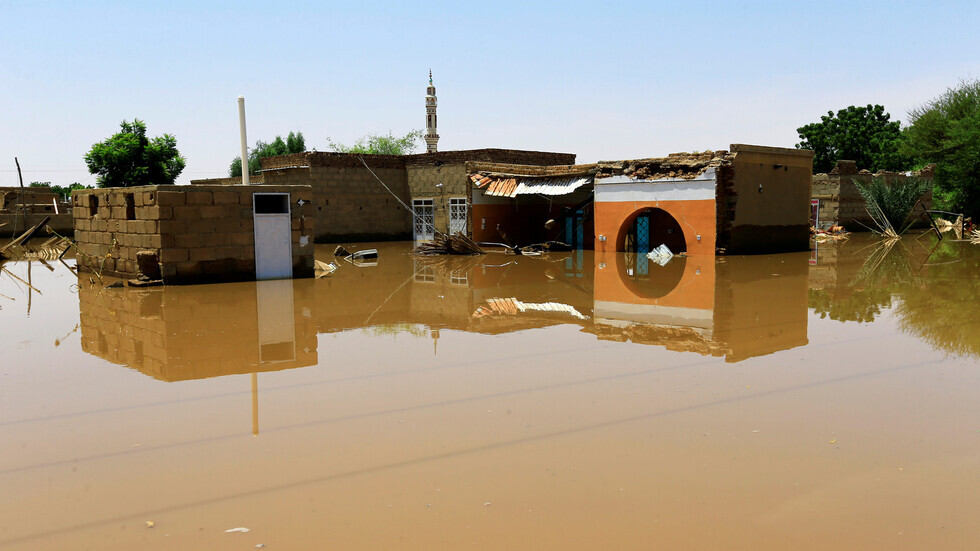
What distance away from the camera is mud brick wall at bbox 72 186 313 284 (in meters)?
15.1

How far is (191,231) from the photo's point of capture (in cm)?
1528

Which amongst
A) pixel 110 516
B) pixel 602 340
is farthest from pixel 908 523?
pixel 602 340

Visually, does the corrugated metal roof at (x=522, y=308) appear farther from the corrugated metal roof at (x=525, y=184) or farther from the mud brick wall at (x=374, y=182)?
the mud brick wall at (x=374, y=182)

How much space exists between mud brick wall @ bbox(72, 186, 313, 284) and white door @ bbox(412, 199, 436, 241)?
592 inches

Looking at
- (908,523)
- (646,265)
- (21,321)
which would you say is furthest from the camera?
(646,265)

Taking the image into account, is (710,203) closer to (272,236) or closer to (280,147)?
(272,236)

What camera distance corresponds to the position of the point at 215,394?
6.64 metres

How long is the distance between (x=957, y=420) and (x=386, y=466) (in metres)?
4.35

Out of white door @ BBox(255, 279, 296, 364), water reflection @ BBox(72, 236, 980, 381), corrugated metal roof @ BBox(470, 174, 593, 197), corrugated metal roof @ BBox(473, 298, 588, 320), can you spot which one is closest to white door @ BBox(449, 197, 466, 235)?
corrugated metal roof @ BBox(470, 174, 593, 197)

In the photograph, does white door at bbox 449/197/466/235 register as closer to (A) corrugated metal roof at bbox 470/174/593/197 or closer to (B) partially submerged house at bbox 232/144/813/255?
(B) partially submerged house at bbox 232/144/813/255

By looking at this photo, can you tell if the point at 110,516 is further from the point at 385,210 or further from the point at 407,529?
the point at 385,210

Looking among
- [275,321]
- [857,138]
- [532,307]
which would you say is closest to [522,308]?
[532,307]

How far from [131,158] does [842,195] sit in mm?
44238

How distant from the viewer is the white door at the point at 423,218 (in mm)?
31808
